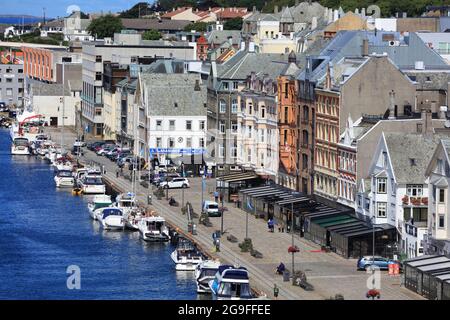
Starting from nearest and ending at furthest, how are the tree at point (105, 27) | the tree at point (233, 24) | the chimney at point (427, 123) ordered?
the chimney at point (427, 123) → the tree at point (233, 24) → the tree at point (105, 27)

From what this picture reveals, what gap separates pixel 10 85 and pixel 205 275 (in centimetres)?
10478

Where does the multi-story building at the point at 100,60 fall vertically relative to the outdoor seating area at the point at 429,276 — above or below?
above

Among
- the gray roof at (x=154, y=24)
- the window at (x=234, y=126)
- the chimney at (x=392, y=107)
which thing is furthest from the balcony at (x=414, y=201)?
the gray roof at (x=154, y=24)

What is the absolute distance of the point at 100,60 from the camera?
379ft

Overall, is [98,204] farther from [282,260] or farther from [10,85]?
[10,85]

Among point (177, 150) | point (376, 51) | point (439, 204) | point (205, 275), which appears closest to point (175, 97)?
point (177, 150)

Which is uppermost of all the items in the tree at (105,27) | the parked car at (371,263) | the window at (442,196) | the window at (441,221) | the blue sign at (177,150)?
the tree at (105,27)

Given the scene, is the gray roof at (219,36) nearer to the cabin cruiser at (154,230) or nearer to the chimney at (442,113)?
the cabin cruiser at (154,230)

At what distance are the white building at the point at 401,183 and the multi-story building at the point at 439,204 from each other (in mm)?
2070

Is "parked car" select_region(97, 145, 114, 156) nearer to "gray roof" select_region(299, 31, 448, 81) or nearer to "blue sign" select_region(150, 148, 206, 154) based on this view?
"blue sign" select_region(150, 148, 206, 154)

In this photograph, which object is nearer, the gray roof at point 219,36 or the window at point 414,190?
the window at point 414,190

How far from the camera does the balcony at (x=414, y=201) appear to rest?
178 ft

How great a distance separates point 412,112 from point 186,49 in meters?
60.2

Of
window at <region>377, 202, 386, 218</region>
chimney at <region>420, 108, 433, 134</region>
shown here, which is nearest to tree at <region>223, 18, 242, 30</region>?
chimney at <region>420, 108, 433, 134</region>
